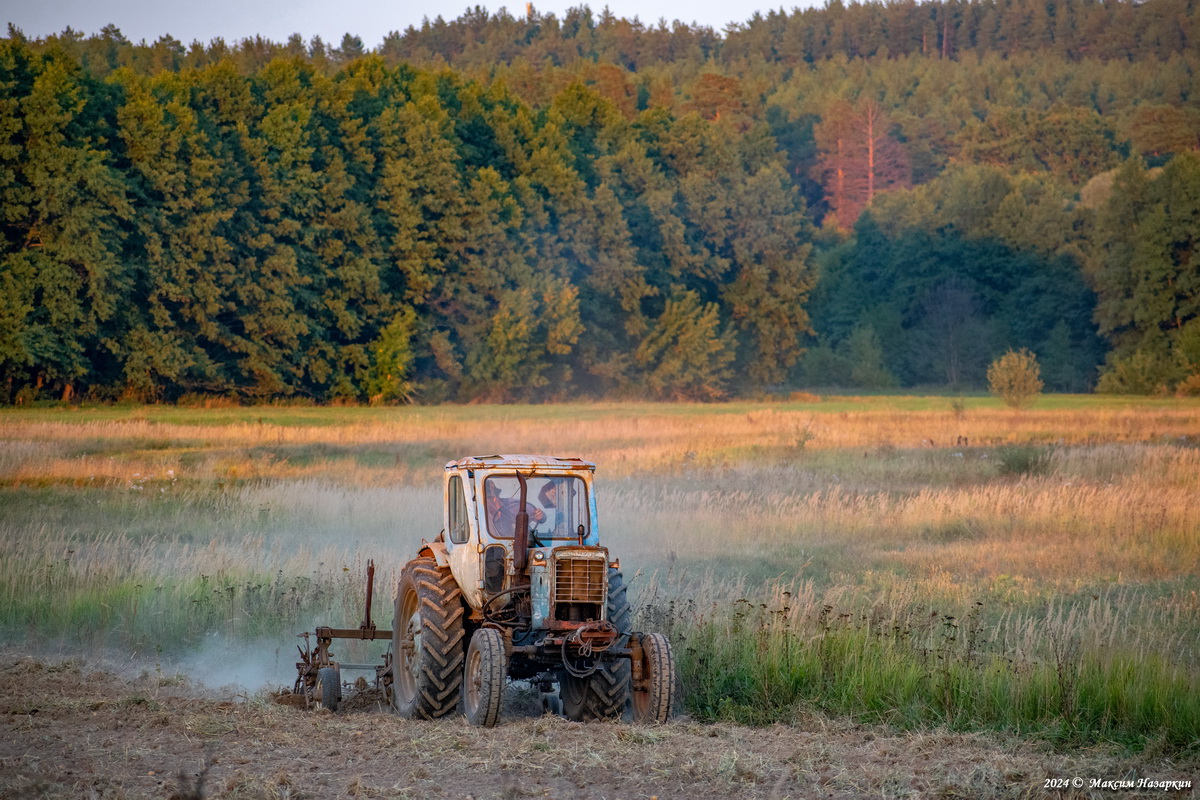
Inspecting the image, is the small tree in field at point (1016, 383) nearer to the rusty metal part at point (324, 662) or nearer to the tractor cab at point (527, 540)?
the tractor cab at point (527, 540)

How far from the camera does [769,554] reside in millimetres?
17250

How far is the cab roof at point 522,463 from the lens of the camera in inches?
368

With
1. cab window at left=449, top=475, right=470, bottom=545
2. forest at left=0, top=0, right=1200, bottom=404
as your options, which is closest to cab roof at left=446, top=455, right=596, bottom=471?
cab window at left=449, top=475, right=470, bottom=545

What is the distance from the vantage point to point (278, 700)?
10203 mm

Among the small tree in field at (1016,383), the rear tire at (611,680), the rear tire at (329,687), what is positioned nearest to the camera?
the rear tire at (611,680)

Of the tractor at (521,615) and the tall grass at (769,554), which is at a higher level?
the tractor at (521,615)

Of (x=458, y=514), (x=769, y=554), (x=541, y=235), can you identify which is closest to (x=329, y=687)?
(x=458, y=514)

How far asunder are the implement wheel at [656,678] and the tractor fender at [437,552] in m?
1.90

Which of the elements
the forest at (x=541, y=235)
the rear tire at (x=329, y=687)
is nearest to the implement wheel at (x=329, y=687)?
the rear tire at (x=329, y=687)

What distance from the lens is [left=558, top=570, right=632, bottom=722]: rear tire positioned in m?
8.99

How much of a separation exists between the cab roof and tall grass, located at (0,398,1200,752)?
79.1 inches

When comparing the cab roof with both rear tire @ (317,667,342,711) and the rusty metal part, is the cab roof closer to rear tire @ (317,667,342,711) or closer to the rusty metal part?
the rusty metal part

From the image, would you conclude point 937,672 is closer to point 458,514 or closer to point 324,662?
point 458,514

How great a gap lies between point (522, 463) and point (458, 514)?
749 mm
